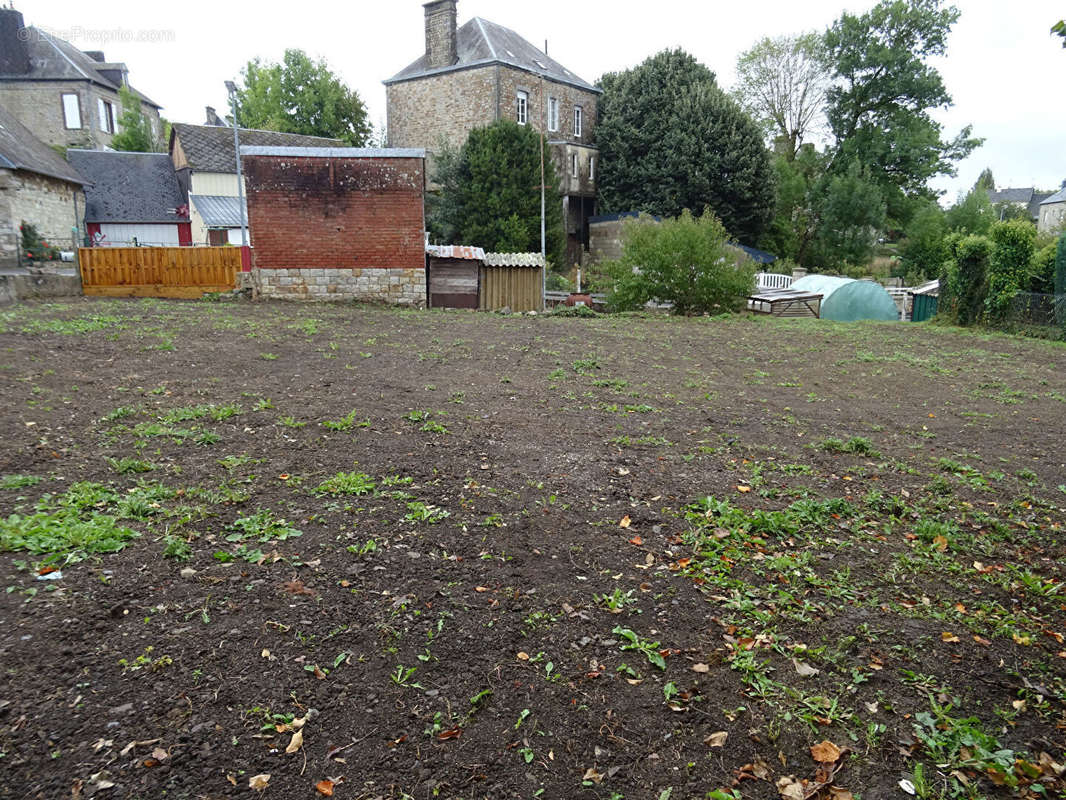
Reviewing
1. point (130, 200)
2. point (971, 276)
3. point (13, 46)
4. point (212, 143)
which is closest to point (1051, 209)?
point (971, 276)

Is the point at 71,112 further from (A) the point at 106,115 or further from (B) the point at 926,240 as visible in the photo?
(B) the point at 926,240

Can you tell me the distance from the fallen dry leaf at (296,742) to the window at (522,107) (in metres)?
32.4

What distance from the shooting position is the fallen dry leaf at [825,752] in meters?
2.55

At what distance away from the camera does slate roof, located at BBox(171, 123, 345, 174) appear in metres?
32.5

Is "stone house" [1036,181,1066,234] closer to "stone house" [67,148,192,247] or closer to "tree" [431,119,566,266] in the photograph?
"tree" [431,119,566,266]

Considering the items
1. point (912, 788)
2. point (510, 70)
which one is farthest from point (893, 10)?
point (912, 788)


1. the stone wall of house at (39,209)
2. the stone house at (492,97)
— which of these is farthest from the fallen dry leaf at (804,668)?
the stone house at (492,97)

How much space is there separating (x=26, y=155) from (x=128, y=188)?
9435 millimetres

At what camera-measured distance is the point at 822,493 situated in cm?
504

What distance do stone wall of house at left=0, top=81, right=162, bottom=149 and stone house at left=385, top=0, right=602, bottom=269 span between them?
69.4 feet

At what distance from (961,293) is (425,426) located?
17189mm

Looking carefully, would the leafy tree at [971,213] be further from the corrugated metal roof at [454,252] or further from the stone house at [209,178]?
the stone house at [209,178]

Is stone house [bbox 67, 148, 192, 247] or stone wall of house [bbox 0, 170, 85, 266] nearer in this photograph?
stone wall of house [bbox 0, 170, 85, 266]

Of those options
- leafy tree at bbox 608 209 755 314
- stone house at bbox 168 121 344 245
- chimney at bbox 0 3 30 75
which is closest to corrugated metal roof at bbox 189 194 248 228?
stone house at bbox 168 121 344 245
